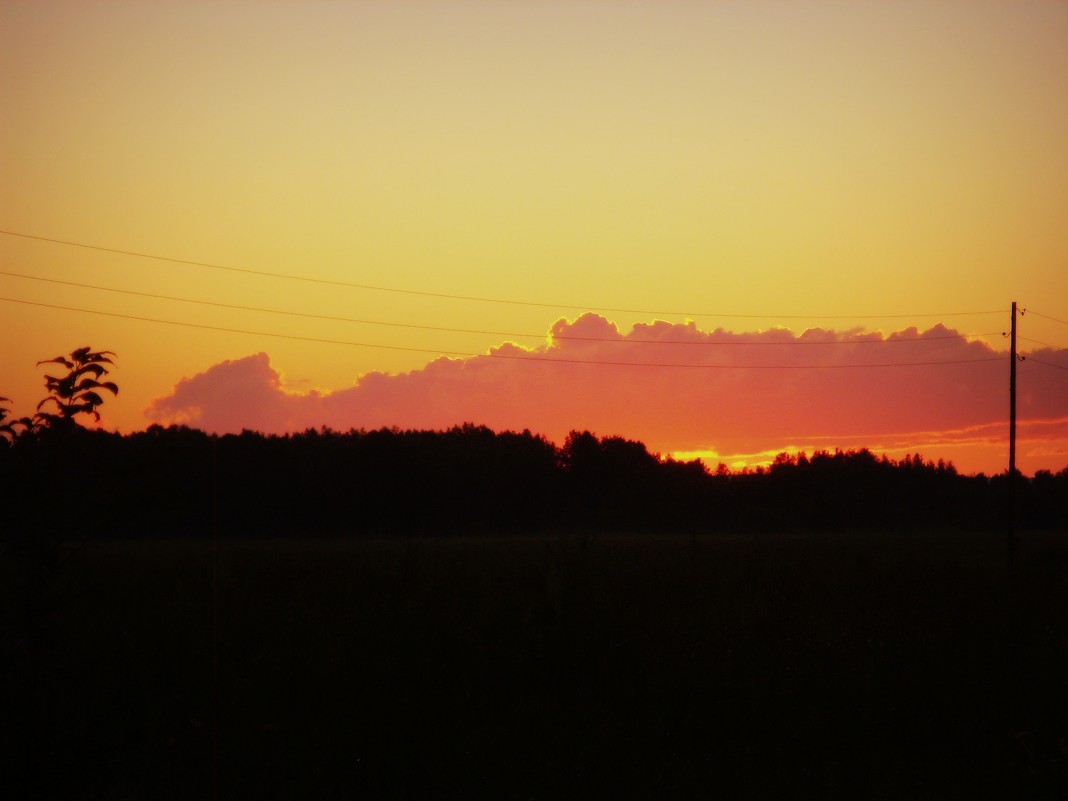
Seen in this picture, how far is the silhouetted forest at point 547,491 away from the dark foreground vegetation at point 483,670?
17.9 metres

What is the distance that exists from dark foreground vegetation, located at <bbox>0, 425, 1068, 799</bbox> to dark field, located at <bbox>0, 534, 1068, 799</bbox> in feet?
0.13

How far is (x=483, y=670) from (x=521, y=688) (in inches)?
25.7

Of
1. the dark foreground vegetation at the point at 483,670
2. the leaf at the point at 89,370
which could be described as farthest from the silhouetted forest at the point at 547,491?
the leaf at the point at 89,370

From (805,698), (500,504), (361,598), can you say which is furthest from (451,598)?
(500,504)

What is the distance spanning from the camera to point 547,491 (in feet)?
265

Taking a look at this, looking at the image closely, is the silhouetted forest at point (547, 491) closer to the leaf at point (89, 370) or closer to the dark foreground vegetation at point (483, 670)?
the dark foreground vegetation at point (483, 670)

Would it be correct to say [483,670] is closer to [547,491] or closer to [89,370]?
[89,370]

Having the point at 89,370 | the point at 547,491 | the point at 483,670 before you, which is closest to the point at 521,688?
the point at 483,670

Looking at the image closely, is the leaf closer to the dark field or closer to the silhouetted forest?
the dark field

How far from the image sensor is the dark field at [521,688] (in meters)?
9.02

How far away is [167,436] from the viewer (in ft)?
23.2

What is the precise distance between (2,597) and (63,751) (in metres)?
7.06

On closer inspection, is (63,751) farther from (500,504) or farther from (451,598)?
(500,504)

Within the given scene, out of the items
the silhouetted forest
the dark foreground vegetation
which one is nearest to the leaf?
the dark foreground vegetation
